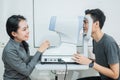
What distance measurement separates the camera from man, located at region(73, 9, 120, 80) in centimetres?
172

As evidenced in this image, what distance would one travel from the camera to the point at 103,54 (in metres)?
1.84

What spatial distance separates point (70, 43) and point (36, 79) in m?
0.93

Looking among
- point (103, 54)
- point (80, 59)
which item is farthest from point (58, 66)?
point (103, 54)

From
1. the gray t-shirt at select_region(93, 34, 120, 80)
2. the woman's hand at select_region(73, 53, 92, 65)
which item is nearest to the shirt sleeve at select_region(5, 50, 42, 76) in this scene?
the woman's hand at select_region(73, 53, 92, 65)

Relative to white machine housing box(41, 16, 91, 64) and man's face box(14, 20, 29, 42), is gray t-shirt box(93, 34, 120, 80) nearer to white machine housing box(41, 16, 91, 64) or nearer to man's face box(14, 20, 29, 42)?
white machine housing box(41, 16, 91, 64)

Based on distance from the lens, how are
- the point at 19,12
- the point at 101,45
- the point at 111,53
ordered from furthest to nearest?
the point at 19,12, the point at 101,45, the point at 111,53

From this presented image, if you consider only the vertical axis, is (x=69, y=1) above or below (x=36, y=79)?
above

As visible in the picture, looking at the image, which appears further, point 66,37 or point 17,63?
point 66,37

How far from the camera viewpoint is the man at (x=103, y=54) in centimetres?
172

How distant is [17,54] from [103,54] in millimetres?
730

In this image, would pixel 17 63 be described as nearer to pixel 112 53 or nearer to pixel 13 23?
pixel 13 23

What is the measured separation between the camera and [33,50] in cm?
246

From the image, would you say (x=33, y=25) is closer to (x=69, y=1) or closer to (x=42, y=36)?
(x=42, y=36)

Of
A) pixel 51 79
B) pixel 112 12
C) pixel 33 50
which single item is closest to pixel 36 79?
pixel 51 79
